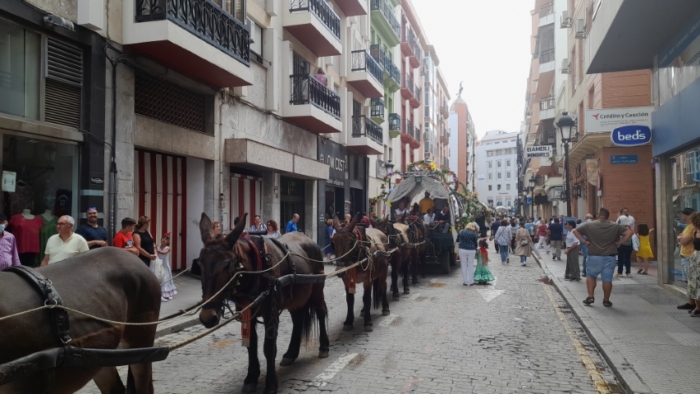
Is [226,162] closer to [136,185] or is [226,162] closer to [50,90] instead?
[136,185]

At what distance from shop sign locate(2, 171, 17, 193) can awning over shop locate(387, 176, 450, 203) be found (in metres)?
10.6

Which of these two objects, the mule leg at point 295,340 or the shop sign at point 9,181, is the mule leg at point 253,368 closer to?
the mule leg at point 295,340

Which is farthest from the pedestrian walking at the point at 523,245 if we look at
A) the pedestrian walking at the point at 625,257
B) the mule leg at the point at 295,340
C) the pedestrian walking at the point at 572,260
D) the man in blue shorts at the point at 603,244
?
the mule leg at the point at 295,340

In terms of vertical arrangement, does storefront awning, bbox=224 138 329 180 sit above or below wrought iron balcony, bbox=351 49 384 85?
below

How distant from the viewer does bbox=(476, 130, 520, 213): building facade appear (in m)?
108

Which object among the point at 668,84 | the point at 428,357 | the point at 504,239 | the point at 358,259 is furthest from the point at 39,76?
the point at 504,239

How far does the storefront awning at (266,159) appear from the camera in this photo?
48.8 ft

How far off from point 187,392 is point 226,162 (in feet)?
33.5

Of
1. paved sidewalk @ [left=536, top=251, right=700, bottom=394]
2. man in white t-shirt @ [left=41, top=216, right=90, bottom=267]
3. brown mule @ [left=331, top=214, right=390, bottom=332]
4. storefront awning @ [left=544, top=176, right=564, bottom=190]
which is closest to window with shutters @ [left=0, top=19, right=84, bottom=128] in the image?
man in white t-shirt @ [left=41, top=216, right=90, bottom=267]

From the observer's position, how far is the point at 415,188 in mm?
17312

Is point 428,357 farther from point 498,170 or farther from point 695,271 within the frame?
point 498,170

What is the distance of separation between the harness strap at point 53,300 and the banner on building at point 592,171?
67.8 ft

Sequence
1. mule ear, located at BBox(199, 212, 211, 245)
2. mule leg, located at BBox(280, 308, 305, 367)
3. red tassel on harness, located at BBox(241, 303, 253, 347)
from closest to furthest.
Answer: mule ear, located at BBox(199, 212, 211, 245) < red tassel on harness, located at BBox(241, 303, 253, 347) < mule leg, located at BBox(280, 308, 305, 367)

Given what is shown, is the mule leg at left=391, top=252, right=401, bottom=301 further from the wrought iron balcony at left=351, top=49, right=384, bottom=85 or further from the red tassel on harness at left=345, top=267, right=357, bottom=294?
the wrought iron balcony at left=351, top=49, right=384, bottom=85
